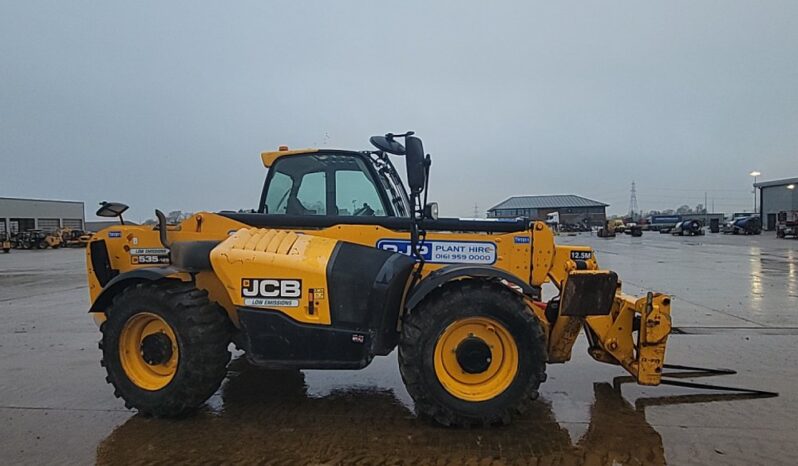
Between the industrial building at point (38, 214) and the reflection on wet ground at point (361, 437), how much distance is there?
58.5 metres

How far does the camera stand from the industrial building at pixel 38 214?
56.9m

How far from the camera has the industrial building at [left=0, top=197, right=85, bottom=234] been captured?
56.9 meters

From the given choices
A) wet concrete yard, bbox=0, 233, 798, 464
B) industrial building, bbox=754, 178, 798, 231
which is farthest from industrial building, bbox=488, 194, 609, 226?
wet concrete yard, bbox=0, 233, 798, 464

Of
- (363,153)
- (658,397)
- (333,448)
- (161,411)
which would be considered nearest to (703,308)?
(658,397)

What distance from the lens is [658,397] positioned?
16.1 feet

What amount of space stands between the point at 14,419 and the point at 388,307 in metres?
3.26

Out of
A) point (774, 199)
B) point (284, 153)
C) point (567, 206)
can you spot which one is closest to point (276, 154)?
point (284, 153)

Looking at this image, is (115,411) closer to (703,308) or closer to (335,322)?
(335,322)

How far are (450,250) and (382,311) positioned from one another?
87 cm

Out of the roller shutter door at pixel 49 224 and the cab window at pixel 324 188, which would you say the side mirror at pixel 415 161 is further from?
the roller shutter door at pixel 49 224

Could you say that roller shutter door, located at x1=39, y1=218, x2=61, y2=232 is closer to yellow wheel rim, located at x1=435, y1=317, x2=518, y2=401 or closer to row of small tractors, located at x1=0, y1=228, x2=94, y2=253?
row of small tractors, located at x1=0, y1=228, x2=94, y2=253

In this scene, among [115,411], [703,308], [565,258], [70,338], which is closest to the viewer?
[115,411]

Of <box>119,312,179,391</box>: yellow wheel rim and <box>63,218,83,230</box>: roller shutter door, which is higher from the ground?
<box>63,218,83,230</box>: roller shutter door

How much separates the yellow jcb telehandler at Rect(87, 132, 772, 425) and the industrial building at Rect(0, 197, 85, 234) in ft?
191
